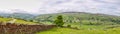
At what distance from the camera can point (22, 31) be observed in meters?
37.6

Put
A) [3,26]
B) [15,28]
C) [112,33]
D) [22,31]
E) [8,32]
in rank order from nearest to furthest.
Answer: [3,26], [8,32], [15,28], [22,31], [112,33]

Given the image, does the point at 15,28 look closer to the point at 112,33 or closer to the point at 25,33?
the point at 25,33

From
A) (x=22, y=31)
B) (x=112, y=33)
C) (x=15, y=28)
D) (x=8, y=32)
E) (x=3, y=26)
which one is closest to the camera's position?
(x=3, y=26)

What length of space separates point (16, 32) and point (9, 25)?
10.4 ft

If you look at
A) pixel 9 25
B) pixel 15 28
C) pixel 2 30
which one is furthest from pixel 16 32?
pixel 2 30

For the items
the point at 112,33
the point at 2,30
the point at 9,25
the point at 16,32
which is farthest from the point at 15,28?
the point at 112,33

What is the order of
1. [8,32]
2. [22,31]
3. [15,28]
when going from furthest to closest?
1. [22,31]
2. [15,28]
3. [8,32]

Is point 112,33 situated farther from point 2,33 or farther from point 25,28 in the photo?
point 2,33

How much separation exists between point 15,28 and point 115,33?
23.0 metres

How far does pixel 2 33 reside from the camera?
28203 millimetres

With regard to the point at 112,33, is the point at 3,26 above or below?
above

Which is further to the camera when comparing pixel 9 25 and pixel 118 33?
pixel 118 33

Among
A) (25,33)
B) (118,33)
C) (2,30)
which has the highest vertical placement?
(2,30)

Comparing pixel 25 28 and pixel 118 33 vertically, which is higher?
pixel 25 28
